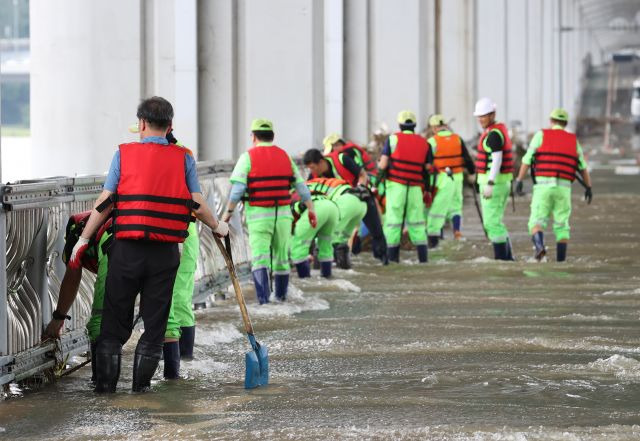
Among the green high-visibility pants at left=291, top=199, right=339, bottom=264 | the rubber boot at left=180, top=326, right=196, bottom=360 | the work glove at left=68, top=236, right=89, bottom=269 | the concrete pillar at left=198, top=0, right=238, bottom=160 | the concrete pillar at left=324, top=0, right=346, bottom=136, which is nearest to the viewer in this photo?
the work glove at left=68, top=236, right=89, bottom=269

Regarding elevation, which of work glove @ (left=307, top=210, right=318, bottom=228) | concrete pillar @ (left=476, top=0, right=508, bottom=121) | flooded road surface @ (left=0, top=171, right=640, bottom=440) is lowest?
flooded road surface @ (left=0, top=171, right=640, bottom=440)

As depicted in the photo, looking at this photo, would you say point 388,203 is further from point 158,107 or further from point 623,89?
point 623,89

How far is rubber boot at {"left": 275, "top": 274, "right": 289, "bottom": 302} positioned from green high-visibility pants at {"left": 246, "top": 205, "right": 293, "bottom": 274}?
68 millimetres

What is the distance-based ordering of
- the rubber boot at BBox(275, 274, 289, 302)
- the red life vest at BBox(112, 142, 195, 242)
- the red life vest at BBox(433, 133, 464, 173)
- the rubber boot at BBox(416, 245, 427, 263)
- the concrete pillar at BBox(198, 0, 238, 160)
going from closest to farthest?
the red life vest at BBox(112, 142, 195, 242) → the rubber boot at BBox(275, 274, 289, 302) → the rubber boot at BBox(416, 245, 427, 263) → the concrete pillar at BBox(198, 0, 238, 160) → the red life vest at BBox(433, 133, 464, 173)

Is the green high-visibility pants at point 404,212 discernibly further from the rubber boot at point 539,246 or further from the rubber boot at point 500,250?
the rubber boot at point 539,246

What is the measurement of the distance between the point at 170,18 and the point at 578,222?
9.70m

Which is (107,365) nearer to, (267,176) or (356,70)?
(267,176)

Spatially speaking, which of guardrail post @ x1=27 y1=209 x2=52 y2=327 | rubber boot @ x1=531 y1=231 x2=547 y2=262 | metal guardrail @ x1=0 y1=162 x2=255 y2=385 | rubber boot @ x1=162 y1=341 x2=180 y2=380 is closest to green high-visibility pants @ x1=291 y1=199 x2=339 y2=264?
rubber boot @ x1=531 y1=231 x2=547 y2=262

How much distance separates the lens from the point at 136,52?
51.5ft

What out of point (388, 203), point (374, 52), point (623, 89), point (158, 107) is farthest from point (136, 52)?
point (623, 89)

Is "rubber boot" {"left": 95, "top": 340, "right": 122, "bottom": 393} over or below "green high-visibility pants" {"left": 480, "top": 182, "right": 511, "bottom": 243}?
below

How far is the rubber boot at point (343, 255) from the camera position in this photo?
16219 mm

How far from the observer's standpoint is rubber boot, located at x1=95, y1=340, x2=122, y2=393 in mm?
8320

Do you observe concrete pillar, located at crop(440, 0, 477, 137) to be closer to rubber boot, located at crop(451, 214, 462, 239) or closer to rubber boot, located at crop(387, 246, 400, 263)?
rubber boot, located at crop(451, 214, 462, 239)
